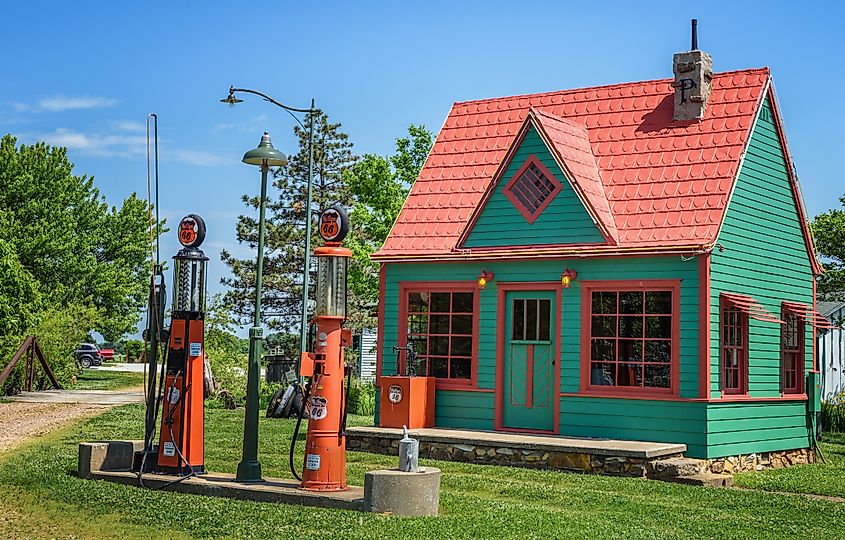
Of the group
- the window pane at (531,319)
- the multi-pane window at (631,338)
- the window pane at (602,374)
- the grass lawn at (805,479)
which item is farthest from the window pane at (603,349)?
the grass lawn at (805,479)

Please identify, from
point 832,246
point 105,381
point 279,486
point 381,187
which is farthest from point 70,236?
point 279,486

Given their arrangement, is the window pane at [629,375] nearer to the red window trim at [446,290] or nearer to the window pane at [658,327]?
the window pane at [658,327]

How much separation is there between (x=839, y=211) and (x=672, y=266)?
80.0ft

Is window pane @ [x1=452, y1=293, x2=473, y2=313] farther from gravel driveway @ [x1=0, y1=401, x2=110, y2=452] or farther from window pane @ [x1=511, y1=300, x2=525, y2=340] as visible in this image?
gravel driveway @ [x1=0, y1=401, x2=110, y2=452]

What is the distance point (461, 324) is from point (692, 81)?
5154 mm

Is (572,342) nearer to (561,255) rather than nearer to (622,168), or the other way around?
(561,255)

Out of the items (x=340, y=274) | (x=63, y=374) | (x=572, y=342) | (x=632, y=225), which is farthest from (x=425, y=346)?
(x=63, y=374)

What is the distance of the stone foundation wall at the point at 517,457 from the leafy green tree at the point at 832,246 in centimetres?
2407

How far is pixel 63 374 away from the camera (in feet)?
105

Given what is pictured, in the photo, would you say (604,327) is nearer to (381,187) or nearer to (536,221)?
(536,221)

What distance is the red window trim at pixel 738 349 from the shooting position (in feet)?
48.6

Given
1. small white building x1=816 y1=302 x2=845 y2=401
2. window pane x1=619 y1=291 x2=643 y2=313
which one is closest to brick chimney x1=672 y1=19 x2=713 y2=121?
window pane x1=619 y1=291 x2=643 y2=313

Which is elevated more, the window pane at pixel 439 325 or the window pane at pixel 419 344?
the window pane at pixel 439 325

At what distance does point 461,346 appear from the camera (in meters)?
16.7
